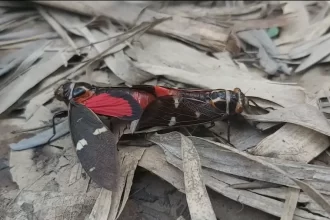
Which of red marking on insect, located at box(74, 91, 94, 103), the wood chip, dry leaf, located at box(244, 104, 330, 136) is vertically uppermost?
red marking on insect, located at box(74, 91, 94, 103)

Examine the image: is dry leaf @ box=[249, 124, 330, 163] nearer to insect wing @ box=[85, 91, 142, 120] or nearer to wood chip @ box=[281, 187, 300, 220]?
wood chip @ box=[281, 187, 300, 220]

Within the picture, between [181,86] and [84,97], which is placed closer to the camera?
[84,97]

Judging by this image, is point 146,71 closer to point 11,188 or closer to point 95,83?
point 95,83

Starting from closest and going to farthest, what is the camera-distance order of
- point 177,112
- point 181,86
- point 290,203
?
point 290,203, point 177,112, point 181,86

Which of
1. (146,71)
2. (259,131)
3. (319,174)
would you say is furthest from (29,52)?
(319,174)

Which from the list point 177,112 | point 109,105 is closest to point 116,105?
point 109,105

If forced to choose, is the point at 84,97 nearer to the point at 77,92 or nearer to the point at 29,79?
the point at 77,92

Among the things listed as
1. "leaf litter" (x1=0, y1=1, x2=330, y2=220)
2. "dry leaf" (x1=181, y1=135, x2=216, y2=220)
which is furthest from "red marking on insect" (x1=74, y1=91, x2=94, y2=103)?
"dry leaf" (x1=181, y1=135, x2=216, y2=220)

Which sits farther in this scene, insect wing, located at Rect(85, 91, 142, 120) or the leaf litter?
insect wing, located at Rect(85, 91, 142, 120)
